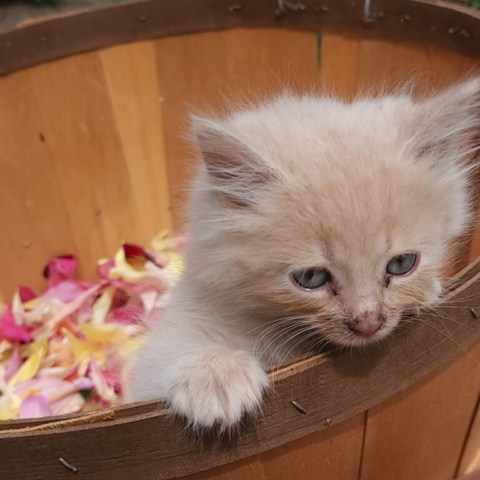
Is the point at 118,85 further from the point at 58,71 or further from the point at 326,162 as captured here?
the point at 326,162

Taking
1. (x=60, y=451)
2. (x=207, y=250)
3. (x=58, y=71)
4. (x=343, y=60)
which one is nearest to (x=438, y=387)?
(x=207, y=250)

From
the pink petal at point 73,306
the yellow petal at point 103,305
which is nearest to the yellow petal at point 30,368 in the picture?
the pink petal at point 73,306

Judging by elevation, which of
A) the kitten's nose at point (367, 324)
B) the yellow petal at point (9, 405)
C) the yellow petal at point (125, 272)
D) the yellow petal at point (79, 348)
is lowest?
the yellow petal at point (9, 405)

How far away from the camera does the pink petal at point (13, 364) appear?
1.76 m

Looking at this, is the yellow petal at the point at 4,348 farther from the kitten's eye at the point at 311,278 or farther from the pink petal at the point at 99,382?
the kitten's eye at the point at 311,278

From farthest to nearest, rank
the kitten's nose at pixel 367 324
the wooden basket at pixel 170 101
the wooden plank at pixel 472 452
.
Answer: the wooden plank at pixel 472 452 < the wooden basket at pixel 170 101 < the kitten's nose at pixel 367 324

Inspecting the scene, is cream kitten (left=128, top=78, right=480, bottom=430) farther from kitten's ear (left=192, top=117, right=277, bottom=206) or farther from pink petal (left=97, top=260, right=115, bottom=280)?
pink petal (left=97, top=260, right=115, bottom=280)

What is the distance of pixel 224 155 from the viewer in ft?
3.24

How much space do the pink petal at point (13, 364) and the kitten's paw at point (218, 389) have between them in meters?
1.01

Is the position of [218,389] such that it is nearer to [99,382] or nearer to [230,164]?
[230,164]

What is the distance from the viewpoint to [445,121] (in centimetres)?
99

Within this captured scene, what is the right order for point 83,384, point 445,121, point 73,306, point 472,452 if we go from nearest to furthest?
point 445,121, point 472,452, point 83,384, point 73,306

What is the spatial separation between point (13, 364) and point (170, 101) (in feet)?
3.20

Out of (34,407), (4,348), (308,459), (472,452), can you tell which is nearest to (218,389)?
(308,459)
